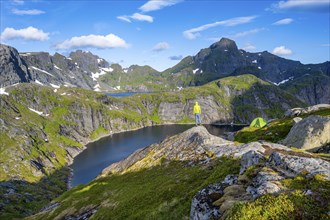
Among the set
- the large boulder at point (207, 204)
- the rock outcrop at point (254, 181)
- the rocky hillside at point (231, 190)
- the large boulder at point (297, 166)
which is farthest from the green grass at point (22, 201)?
the large boulder at point (297, 166)

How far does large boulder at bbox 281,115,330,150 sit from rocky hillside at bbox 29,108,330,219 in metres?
0.82

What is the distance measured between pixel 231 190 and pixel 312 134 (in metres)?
33.9

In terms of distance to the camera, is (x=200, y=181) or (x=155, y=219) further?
(x=200, y=181)

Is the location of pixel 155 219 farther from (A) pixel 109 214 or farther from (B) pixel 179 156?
(B) pixel 179 156

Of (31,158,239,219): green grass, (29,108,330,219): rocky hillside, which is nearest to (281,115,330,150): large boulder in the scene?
(29,108,330,219): rocky hillside

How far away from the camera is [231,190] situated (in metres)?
21.4

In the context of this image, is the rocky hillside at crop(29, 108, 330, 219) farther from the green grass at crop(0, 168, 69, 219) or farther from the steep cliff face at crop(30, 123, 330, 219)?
the green grass at crop(0, 168, 69, 219)

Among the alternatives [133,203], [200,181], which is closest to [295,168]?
[200,181]

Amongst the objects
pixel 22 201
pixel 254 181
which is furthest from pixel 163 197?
pixel 22 201

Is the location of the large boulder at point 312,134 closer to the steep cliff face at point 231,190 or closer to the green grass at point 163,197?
the steep cliff face at point 231,190

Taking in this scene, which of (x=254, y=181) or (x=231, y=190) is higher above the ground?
(x=254, y=181)

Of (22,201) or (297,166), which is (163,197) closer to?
(297,166)

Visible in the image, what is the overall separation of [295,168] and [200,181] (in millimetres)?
13324

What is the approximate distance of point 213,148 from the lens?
155ft
